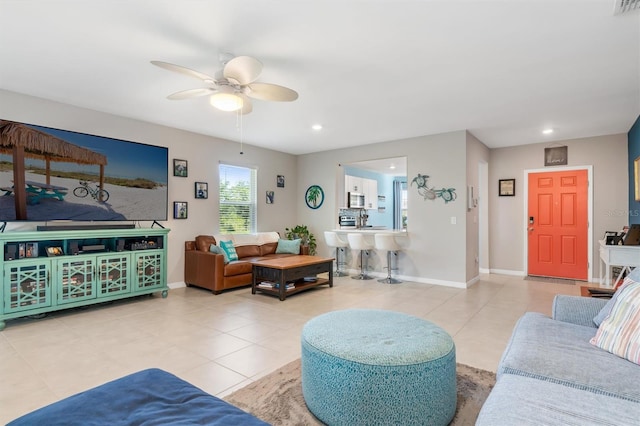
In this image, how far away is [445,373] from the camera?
71.3 inches

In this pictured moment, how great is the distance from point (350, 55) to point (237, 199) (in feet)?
13.5

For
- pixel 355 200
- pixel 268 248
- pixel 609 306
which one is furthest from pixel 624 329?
pixel 355 200

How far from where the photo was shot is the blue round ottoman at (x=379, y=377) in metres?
1.70

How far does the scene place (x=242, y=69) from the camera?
8.60ft

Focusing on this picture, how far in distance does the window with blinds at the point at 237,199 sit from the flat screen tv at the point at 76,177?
122 centimetres

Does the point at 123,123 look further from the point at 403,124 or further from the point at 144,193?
the point at 403,124

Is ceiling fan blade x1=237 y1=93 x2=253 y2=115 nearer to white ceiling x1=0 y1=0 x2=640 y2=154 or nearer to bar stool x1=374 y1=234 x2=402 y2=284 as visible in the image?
white ceiling x1=0 y1=0 x2=640 y2=154

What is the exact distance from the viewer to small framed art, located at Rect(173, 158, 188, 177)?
17.6 feet

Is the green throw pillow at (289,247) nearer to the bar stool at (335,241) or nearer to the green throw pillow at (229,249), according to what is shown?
the bar stool at (335,241)

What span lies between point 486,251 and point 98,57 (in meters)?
7.06

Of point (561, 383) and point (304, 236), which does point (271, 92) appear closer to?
point (561, 383)

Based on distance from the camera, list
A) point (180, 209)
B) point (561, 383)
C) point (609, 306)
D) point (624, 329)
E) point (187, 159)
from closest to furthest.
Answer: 1. point (561, 383)
2. point (624, 329)
3. point (609, 306)
4. point (180, 209)
5. point (187, 159)

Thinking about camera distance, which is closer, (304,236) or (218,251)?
(218,251)

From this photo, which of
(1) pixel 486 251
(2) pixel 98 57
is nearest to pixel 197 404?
(2) pixel 98 57
